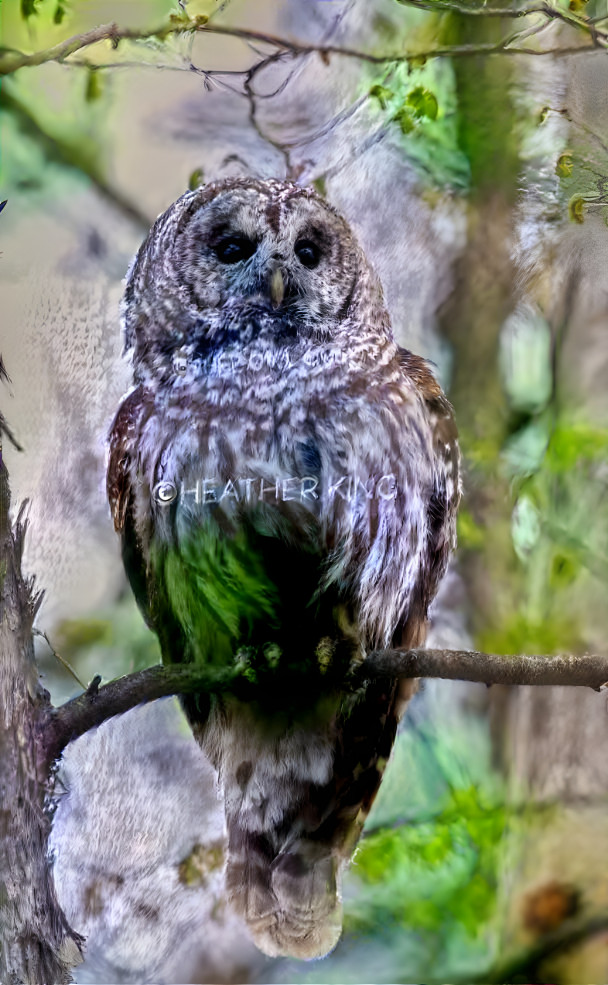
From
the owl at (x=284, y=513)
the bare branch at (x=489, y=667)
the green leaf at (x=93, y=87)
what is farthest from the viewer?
the green leaf at (x=93, y=87)

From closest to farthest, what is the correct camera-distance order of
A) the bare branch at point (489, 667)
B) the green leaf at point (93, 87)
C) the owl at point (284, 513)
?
1. the bare branch at point (489, 667)
2. the owl at point (284, 513)
3. the green leaf at point (93, 87)

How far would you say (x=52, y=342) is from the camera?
160 centimetres

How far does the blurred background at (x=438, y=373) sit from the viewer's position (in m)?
1.45

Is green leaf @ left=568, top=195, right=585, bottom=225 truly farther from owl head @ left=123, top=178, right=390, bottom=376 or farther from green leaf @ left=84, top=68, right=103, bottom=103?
green leaf @ left=84, top=68, right=103, bottom=103

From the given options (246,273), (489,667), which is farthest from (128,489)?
(489,667)

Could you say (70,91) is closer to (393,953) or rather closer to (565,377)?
(565,377)

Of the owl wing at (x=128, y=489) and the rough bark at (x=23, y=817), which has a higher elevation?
the owl wing at (x=128, y=489)

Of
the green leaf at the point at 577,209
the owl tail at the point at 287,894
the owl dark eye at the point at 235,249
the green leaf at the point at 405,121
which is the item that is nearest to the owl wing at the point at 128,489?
the owl dark eye at the point at 235,249

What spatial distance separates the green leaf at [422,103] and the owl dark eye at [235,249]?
37cm

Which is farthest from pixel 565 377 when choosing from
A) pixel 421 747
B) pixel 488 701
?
pixel 421 747

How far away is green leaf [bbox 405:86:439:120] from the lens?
1556 millimetres

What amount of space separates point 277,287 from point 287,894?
1.04 metres

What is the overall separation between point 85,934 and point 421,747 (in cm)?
65

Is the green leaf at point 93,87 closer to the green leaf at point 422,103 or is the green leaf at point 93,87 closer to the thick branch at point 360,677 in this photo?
the green leaf at point 422,103
